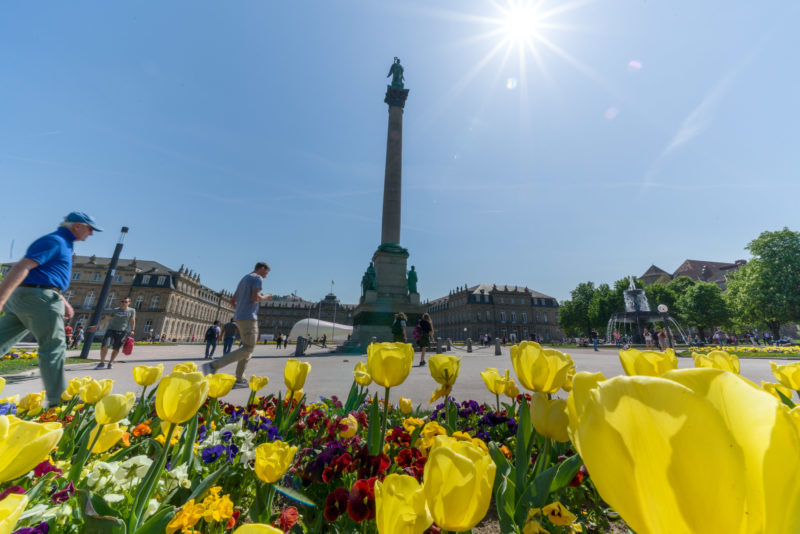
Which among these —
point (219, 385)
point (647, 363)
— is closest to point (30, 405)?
point (219, 385)

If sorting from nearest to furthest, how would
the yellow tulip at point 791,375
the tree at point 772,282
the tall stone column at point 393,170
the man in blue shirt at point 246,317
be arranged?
the yellow tulip at point 791,375
the man in blue shirt at point 246,317
the tall stone column at point 393,170
the tree at point 772,282

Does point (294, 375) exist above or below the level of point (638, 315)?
below

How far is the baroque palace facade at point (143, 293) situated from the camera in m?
63.9

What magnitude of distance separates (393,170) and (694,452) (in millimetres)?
23366

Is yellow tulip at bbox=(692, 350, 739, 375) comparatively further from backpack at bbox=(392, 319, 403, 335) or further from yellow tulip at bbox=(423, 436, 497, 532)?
backpack at bbox=(392, 319, 403, 335)

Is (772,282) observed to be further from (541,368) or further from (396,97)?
(541,368)

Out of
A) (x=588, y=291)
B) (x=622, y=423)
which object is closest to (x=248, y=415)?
(x=622, y=423)

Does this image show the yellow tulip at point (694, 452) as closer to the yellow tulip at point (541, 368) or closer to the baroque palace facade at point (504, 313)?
Result: the yellow tulip at point (541, 368)

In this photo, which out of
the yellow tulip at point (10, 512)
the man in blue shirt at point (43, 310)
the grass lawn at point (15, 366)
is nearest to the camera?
the yellow tulip at point (10, 512)

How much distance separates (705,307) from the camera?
42750 millimetres

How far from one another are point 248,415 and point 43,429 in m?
2.05

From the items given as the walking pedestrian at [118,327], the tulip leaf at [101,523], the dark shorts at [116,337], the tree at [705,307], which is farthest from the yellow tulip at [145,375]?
the tree at [705,307]

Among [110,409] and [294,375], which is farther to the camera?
[294,375]

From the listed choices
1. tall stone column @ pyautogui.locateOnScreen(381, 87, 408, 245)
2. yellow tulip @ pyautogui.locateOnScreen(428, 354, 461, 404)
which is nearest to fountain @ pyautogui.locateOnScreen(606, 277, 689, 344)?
tall stone column @ pyautogui.locateOnScreen(381, 87, 408, 245)
